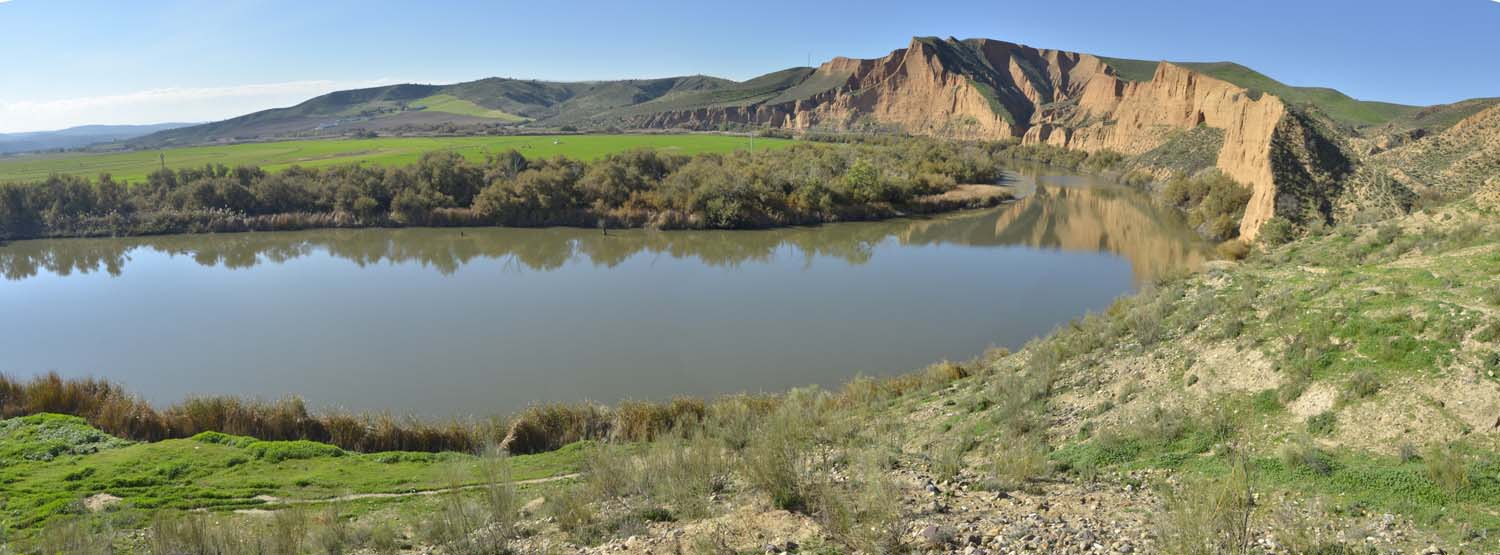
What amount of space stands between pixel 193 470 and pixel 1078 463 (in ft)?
36.7

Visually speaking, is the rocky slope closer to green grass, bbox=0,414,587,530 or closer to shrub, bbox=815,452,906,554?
shrub, bbox=815,452,906,554

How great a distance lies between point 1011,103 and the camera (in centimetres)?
10025

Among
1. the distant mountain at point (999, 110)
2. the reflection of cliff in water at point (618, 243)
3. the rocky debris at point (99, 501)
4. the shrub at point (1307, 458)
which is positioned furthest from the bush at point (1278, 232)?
the rocky debris at point (99, 501)

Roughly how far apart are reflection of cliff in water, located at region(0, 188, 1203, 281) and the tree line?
127 centimetres

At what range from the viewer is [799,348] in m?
16.8

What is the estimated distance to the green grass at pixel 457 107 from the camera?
136875mm

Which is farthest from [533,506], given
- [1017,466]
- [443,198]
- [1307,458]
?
[443,198]

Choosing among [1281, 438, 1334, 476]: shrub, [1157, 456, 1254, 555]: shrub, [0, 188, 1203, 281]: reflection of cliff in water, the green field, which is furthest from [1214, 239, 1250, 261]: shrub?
the green field

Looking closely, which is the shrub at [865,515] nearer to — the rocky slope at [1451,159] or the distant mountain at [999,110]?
the rocky slope at [1451,159]

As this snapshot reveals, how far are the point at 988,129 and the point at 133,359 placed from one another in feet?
287

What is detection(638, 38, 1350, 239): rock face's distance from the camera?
5584 centimetres

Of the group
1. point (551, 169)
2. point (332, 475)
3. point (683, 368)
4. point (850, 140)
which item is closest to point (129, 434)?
point (332, 475)

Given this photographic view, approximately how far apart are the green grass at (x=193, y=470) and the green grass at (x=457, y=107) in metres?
130

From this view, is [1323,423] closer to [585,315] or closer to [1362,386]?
[1362,386]
